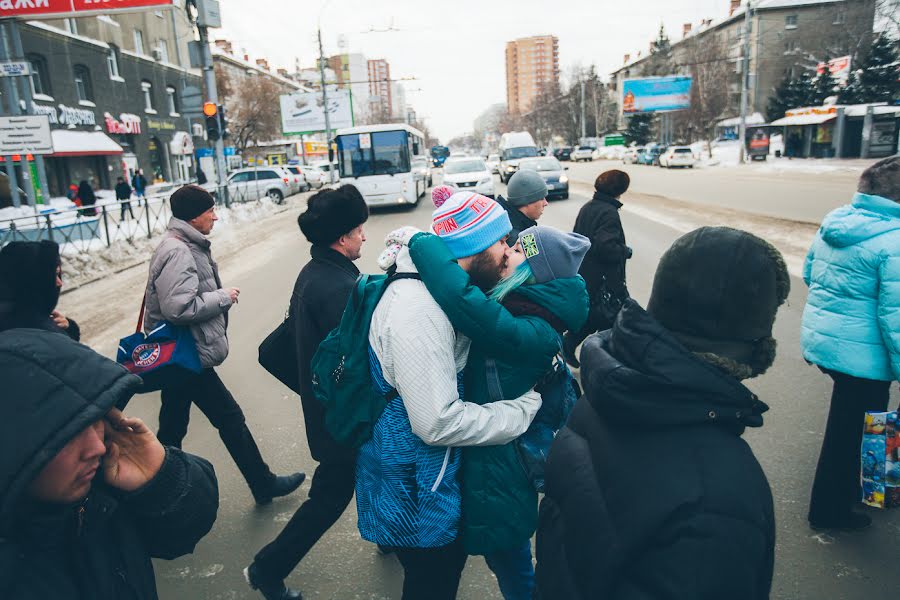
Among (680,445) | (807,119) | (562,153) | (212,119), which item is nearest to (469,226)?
(680,445)

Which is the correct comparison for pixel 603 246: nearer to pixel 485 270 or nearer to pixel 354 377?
pixel 485 270

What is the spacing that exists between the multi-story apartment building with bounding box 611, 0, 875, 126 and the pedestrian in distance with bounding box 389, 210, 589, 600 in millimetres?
59017

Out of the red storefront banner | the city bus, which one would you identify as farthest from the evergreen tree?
the red storefront banner

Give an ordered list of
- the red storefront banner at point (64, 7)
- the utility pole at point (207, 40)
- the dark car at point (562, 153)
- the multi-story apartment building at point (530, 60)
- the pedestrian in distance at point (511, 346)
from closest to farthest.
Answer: the pedestrian in distance at point (511, 346)
the red storefront banner at point (64, 7)
the utility pole at point (207, 40)
the dark car at point (562, 153)
the multi-story apartment building at point (530, 60)

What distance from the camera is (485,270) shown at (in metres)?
1.90

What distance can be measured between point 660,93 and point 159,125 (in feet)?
152

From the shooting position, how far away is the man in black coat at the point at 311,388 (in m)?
2.59

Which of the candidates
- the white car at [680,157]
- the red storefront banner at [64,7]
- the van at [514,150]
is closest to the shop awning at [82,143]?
the red storefront banner at [64,7]

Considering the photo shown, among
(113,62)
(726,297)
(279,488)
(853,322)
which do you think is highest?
(113,62)

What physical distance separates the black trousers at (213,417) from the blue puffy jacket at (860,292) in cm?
311

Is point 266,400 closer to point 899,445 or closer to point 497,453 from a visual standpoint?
point 497,453

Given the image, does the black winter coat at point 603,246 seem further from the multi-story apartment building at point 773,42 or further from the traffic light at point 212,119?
the multi-story apartment building at point 773,42

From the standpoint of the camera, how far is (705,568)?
3.84 ft

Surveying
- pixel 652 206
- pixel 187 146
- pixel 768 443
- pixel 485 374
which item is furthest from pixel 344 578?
pixel 187 146
